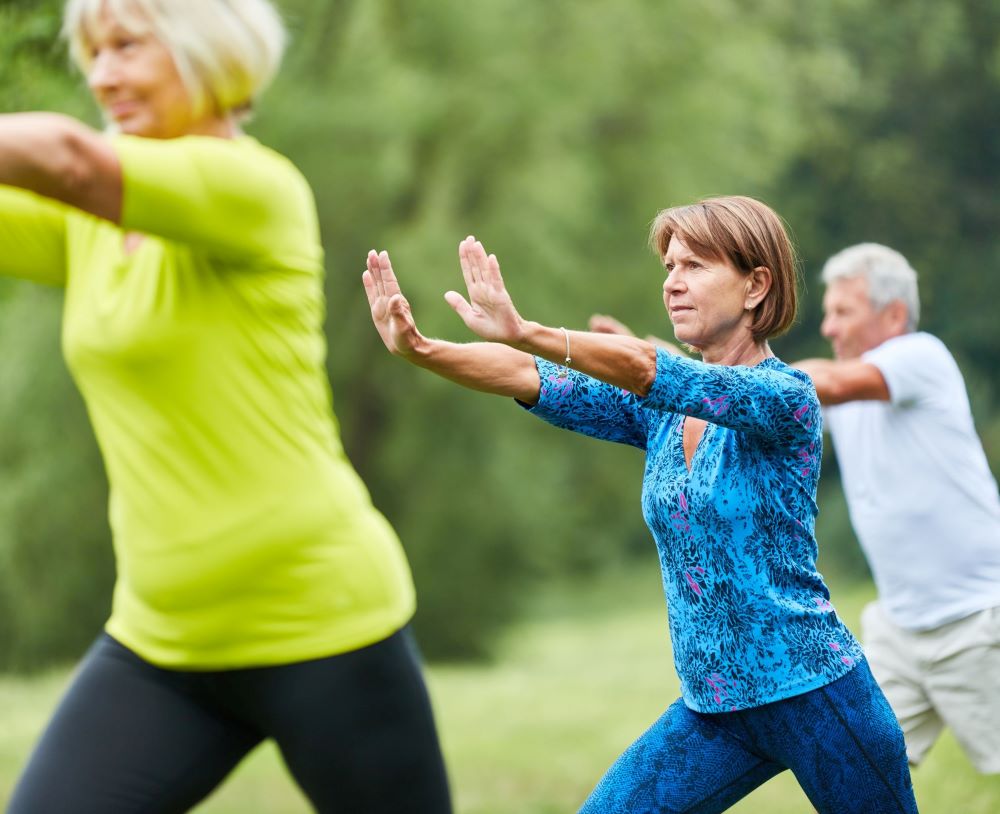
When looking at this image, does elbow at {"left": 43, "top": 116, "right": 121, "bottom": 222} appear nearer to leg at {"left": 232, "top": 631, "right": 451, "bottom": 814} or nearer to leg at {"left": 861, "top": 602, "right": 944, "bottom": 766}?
leg at {"left": 232, "top": 631, "right": 451, "bottom": 814}

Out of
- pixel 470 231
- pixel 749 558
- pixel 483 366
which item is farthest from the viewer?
pixel 470 231

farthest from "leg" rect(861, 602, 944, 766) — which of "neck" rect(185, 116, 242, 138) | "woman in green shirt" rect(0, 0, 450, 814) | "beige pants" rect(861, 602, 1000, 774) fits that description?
"neck" rect(185, 116, 242, 138)

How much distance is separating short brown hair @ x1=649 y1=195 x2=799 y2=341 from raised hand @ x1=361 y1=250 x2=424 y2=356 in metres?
0.66

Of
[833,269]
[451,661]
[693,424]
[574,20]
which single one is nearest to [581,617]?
[451,661]

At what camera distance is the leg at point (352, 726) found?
2.40 meters

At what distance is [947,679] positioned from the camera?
448 centimetres

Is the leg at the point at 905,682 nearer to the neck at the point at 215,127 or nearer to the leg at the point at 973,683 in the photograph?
the leg at the point at 973,683

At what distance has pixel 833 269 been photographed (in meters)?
4.95

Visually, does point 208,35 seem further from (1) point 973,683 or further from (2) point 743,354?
(1) point 973,683

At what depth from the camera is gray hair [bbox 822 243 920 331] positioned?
191 inches

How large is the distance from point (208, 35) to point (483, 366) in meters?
0.76

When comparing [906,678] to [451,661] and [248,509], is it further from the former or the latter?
[451,661]

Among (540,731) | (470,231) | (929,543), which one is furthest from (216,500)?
(470,231)

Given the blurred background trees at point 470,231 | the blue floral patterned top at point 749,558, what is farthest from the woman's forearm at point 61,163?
the blurred background trees at point 470,231
